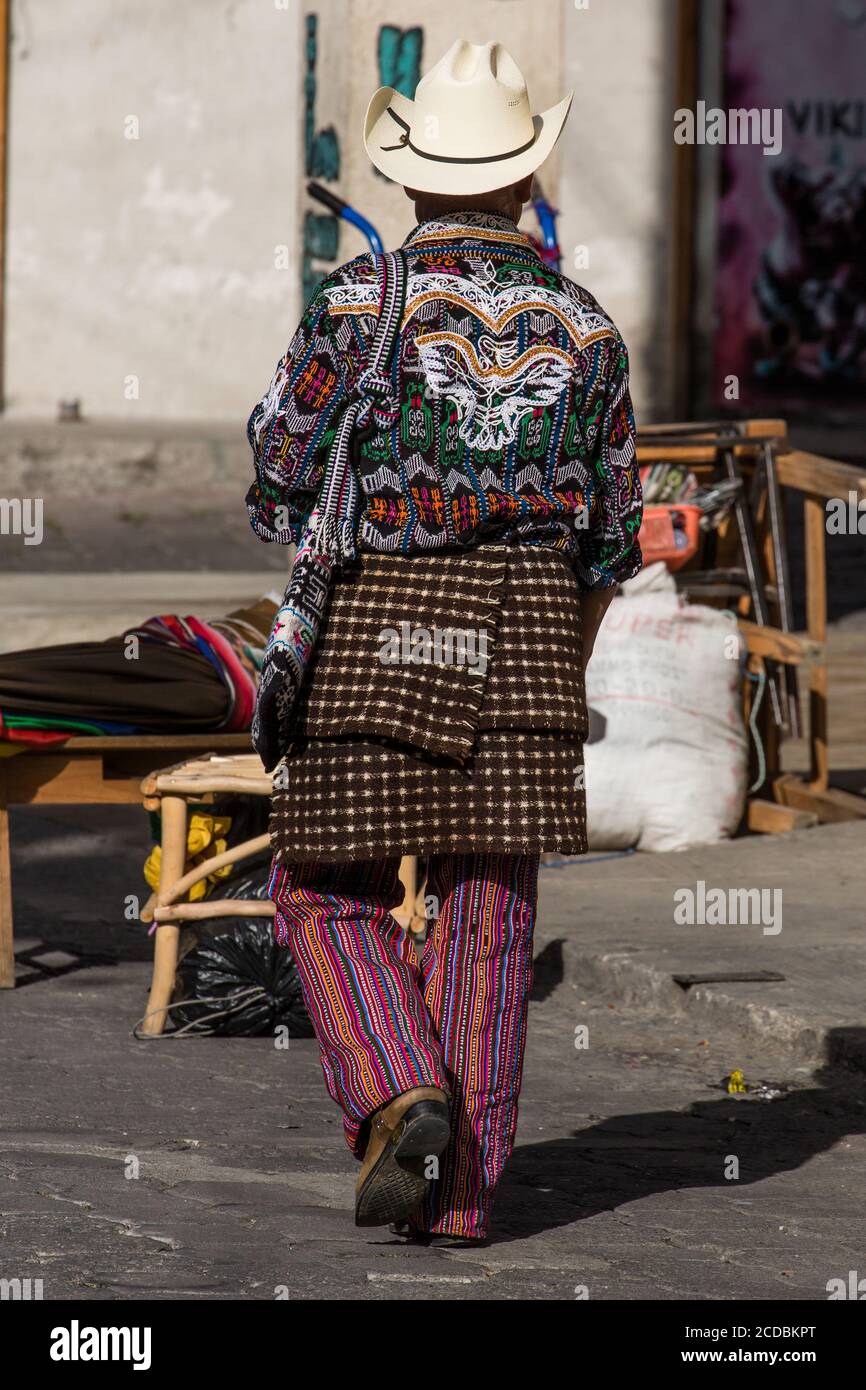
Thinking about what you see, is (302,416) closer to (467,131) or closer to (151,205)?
(467,131)

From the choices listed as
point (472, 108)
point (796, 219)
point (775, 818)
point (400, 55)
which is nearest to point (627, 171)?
point (400, 55)

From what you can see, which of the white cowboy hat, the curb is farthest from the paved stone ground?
the white cowboy hat

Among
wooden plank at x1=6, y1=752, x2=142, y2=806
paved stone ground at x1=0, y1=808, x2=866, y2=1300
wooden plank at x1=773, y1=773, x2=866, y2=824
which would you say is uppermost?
wooden plank at x1=6, y1=752, x2=142, y2=806

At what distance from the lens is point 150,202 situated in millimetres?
15820

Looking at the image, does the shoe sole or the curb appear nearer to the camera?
the shoe sole

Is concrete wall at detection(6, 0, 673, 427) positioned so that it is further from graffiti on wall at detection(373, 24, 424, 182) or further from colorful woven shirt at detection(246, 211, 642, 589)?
colorful woven shirt at detection(246, 211, 642, 589)

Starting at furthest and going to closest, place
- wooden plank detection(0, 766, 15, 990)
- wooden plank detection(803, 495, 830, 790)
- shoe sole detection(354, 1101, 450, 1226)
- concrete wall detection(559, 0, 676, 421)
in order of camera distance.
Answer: concrete wall detection(559, 0, 676, 421)
wooden plank detection(803, 495, 830, 790)
wooden plank detection(0, 766, 15, 990)
shoe sole detection(354, 1101, 450, 1226)

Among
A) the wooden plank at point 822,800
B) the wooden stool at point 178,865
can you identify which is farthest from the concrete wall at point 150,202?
the wooden stool at point 178,865

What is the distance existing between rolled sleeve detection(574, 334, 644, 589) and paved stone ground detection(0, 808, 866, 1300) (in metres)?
1.13

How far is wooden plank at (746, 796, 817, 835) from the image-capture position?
23.2ft

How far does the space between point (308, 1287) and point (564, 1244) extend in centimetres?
49

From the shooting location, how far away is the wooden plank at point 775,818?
23.2ft

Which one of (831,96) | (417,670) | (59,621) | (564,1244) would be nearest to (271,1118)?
(564,1244)

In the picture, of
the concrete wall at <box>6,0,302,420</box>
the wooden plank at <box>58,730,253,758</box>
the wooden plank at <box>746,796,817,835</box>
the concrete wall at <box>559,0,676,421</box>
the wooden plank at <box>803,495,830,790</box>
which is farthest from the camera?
the concrete wall at <box>6,0,302,420</box>
